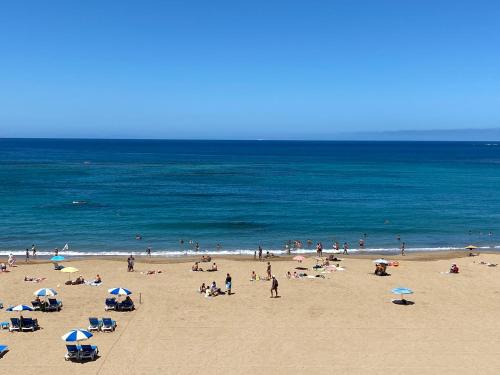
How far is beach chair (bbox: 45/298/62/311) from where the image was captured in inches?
898

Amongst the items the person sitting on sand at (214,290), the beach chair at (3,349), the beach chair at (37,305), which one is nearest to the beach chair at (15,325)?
the beach chair at (3,349)

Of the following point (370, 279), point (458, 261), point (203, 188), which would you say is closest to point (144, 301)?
point (370, 279)

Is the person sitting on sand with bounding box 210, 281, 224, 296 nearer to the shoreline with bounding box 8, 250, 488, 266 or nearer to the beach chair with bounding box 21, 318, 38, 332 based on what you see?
the beach chair with bounding box 21, 318, 38, 332

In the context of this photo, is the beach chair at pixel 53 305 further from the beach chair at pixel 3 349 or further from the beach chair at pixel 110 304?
the beach chair at pixel 3 349

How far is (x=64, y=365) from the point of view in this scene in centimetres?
1731

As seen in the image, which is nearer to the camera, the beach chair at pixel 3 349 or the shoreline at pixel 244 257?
the beach chair at pixel 3 349

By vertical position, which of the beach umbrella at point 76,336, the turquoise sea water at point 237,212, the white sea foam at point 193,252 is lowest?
the white sea foam at point 193,252

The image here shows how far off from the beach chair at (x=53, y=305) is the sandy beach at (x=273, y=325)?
39cm

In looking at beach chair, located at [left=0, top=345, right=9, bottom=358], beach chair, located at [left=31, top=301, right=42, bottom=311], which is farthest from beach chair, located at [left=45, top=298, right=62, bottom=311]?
beach chair, located at [left=0, top=345, right=9, bottom=358]

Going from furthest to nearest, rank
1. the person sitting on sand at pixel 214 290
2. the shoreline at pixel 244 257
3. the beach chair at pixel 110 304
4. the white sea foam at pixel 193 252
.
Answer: the white sea foam at pixel 193 252
the shoreline at pixel 244 257
the person sitting on sand at pixel 214 290
the beach chair at pixel 110 304

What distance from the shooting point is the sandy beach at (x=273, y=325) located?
17.5m

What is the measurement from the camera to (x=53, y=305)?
904 inches

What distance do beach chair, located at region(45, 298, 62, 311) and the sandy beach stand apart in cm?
39

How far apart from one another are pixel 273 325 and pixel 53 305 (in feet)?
34.6
